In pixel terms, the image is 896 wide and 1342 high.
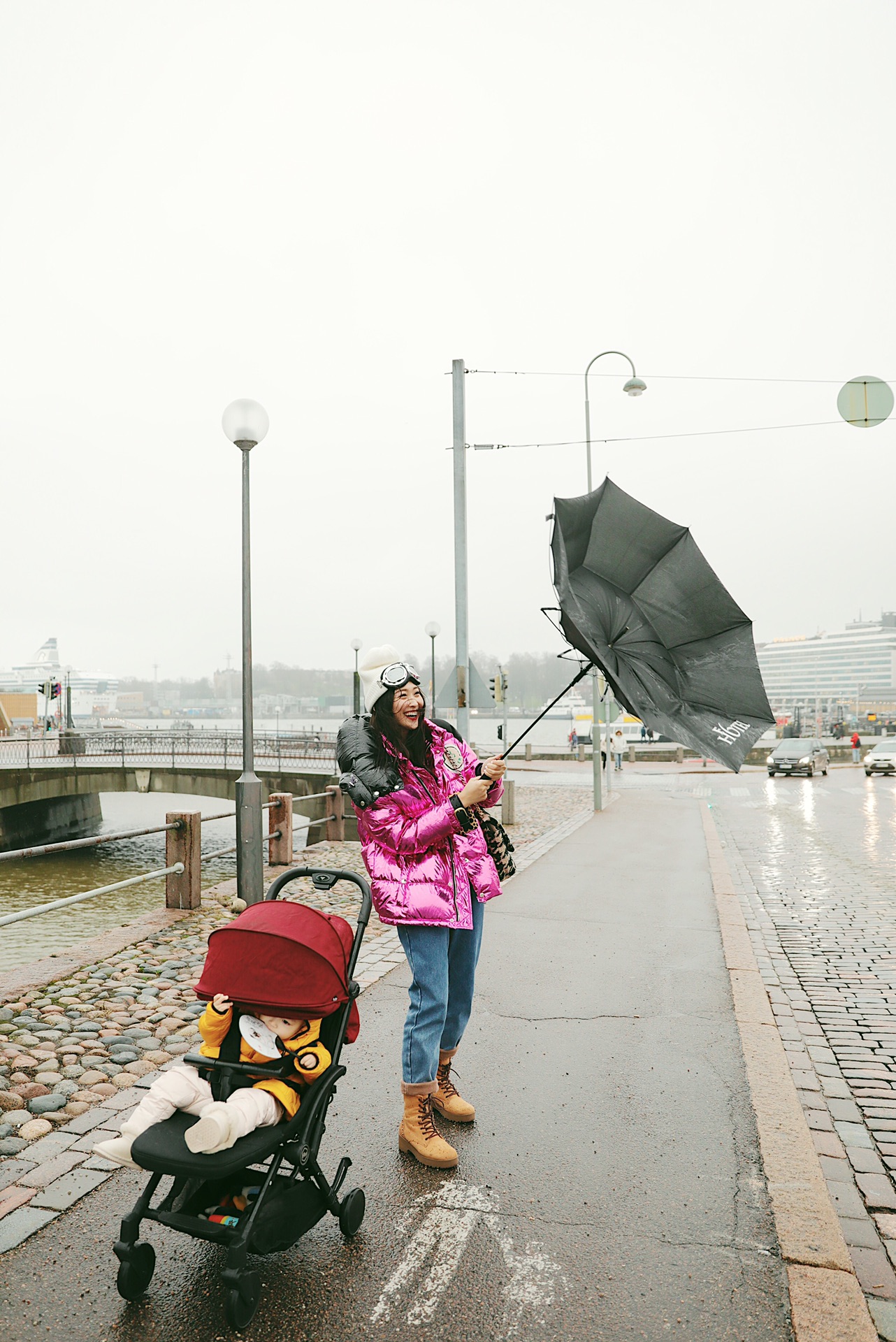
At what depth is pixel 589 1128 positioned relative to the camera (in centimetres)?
375

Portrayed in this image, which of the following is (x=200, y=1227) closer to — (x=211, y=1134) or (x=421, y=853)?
(x=211, y=1134)

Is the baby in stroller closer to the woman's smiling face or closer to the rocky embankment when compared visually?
the woman's smiling face

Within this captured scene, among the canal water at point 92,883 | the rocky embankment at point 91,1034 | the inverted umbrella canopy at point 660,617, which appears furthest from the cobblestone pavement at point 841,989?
the canal water at point 92,883

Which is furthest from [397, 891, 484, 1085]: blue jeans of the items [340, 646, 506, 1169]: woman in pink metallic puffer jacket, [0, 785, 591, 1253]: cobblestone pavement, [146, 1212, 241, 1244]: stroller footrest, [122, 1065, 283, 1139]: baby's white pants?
[0, 785, 591, 1253]: cobblestone pavement

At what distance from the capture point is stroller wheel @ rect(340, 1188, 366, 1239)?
9.36 ft

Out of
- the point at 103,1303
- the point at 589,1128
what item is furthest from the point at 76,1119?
the point at 589,1128

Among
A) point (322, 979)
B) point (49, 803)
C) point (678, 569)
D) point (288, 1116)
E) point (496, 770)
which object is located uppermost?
point (678, 569)

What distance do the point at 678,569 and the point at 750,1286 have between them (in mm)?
2491

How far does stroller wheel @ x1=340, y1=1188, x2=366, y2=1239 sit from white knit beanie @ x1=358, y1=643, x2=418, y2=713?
166 cm

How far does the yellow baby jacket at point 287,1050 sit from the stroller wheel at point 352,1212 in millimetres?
467

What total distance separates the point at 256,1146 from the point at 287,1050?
0.99 feet

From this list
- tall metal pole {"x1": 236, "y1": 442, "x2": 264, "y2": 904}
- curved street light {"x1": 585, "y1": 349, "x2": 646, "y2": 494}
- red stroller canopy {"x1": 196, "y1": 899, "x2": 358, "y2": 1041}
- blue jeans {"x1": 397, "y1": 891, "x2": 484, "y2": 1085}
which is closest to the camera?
red stroller canopy {"x1": 196, "y1": 899, "x2": 358, "y2": 1041}

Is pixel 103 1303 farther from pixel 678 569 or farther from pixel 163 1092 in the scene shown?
pixel 678 569

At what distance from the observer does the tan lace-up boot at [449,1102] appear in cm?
374
